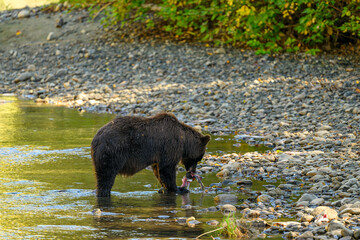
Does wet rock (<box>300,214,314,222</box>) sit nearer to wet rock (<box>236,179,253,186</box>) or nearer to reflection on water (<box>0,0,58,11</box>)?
wet rock (<box>236,179,253,186</box>)

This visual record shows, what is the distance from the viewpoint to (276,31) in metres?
19.0

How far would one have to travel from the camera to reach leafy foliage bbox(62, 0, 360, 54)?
16859 mm

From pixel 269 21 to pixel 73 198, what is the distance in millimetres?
12501

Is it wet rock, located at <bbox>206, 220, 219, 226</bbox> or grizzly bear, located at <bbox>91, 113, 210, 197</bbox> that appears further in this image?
grizzly bear, located at <bbox>91, 113, 210, 197</bbox>

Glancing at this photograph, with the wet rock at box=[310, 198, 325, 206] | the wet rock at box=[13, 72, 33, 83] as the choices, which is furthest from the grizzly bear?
the wet rock at box=[13, 72, 33, 83]

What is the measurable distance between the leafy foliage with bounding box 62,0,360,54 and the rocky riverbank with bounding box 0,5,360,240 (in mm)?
782

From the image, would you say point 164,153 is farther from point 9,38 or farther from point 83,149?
point 9,38

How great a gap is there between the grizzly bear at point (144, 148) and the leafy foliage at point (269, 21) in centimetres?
944

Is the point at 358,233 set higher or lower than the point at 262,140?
higher

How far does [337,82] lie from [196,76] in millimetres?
4462

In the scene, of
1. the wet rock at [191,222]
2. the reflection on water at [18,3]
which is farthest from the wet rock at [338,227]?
the reflection on water at [18,3]

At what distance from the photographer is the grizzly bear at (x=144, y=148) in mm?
7082

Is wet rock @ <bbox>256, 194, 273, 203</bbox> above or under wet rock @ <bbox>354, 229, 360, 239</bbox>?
under

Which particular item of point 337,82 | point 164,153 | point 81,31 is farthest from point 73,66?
point 164,153
